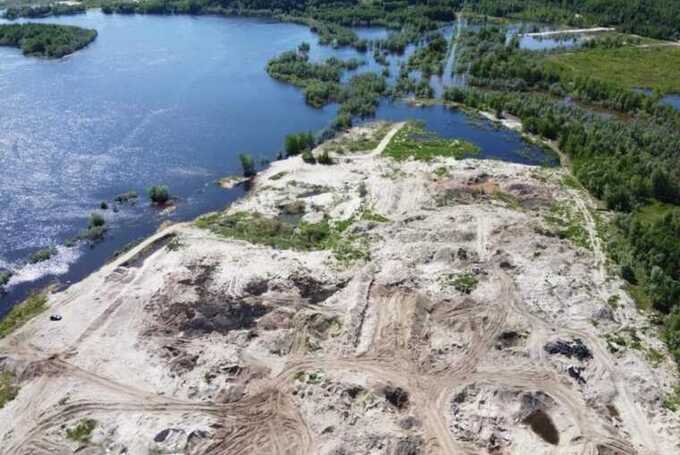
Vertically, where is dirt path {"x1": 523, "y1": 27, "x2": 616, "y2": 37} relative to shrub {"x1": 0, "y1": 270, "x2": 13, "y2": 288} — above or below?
above

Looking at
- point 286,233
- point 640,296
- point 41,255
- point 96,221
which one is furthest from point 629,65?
point 41,255

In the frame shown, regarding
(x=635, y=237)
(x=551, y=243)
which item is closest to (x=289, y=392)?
(x=551, y=243)

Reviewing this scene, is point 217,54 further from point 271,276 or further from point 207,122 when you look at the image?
point 271,276

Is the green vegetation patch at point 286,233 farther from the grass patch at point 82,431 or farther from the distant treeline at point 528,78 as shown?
the distant treeline at point 528,78

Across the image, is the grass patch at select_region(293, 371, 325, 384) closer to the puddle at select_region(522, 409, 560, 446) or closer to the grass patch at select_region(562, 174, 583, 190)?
the puddle at select_region(522, 409, 560, 446)

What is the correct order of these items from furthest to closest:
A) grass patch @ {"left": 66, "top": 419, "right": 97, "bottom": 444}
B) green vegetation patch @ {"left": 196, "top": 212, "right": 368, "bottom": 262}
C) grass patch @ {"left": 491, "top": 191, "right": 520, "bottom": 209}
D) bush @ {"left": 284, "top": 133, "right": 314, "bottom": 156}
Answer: bush @ {"left": 284, "top": 133, "right": 314, "bottom": 156} → grass patch @ {"left": 491, "top": 191, "right": 520, "bottom": 209} → green vegetation patch @ {"left": 196, "top": 212, "right": 368, "bottom": 262} → grass patch @ {"left": 66, "top": 419, "right": 97, "bottom": 444}

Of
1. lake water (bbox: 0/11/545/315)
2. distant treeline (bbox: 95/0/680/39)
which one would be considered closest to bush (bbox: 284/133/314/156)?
lake water (bbox: 0/11/545/315)

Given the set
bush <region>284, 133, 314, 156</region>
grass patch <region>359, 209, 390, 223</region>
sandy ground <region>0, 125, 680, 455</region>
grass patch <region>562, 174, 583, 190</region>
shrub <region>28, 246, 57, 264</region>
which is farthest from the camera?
bush <region>284, 133, 314, 156</region>
